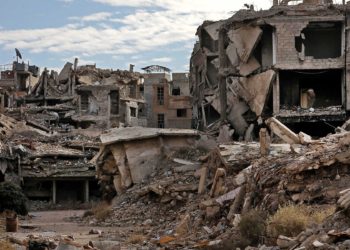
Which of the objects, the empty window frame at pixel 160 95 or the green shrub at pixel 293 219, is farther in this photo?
the empty window frame at pixel 160 95

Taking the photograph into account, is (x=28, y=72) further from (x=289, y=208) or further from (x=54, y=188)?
(x=289, y=208)

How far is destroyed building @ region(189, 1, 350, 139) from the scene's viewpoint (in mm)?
20547

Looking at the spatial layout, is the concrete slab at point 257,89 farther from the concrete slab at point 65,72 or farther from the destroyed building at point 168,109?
the concrete slab at point 65,72

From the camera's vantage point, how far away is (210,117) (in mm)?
30094

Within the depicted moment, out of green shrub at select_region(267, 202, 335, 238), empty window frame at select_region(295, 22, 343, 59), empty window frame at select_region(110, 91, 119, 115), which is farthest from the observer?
empty window frame at select_region(110, 91, 119, 115)

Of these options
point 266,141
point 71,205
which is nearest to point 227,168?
point 266,141

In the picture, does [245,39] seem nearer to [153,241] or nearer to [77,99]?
[153,241]

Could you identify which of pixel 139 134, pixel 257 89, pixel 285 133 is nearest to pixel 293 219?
pixel 285 133

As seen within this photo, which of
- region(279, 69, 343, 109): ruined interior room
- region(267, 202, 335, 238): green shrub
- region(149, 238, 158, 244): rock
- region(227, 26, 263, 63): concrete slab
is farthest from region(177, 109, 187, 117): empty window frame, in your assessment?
region(267, 202, 335, 238): green shrub

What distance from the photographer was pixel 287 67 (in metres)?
20.5

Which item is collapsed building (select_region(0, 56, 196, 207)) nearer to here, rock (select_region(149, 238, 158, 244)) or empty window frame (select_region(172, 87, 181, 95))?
empty window frame (select_region(172, 87, 181, 95))

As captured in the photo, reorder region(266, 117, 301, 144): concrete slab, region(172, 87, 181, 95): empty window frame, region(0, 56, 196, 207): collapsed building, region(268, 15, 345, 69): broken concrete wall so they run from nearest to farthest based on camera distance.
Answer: region(266, 117, 301, 144): concrete slab
region(268, 15, 345, 69): broken concrete wall
region(0, 56, 196, 207): collapsed building
region(172, 87, 181, 95): empty window frame

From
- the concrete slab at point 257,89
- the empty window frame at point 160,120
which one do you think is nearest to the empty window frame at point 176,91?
the empty window frame at point 160,120

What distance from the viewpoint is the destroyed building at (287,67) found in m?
20.5
